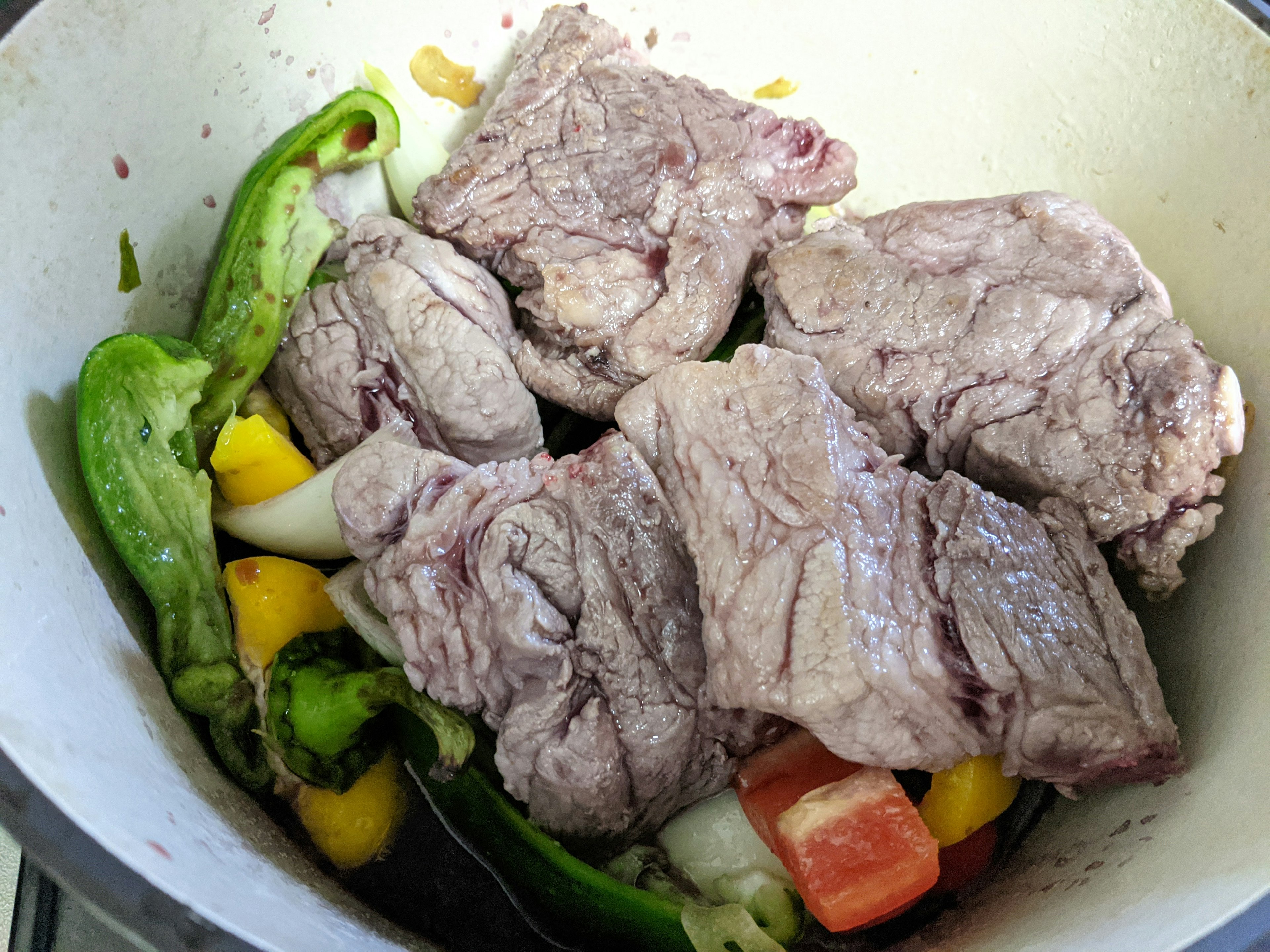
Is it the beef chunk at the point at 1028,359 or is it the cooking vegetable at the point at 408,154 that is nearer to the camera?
the beef chunk at the point at 1028,359

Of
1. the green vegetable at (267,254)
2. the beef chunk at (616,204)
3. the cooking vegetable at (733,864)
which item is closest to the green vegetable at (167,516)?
the green vegetable at (267,254)

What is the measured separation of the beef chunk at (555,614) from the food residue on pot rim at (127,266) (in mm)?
616

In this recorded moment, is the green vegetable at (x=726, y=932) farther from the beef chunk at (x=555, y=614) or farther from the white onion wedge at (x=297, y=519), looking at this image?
the white onion wedge at (x=297, y=519)

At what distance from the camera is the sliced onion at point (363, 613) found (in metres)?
1.78

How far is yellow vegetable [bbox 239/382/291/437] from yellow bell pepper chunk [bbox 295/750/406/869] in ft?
2.62

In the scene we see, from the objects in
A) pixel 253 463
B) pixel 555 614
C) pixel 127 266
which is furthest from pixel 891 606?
pixel 127 266

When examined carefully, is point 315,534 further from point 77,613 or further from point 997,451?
point 997,451

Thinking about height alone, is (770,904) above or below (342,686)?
above

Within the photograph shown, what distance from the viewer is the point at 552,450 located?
2.23m

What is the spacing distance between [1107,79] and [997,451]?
113 cm

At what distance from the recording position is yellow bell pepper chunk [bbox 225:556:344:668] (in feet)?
5.92

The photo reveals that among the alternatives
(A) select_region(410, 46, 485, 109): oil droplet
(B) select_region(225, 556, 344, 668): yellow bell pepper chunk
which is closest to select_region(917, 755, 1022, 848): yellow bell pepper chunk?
(B) select_region(225, 556, 344, 668): yellow bell pepper chunk

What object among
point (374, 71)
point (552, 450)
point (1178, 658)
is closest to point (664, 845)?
point (552, 450)

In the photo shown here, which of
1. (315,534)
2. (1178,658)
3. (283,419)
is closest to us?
(1178,658)
